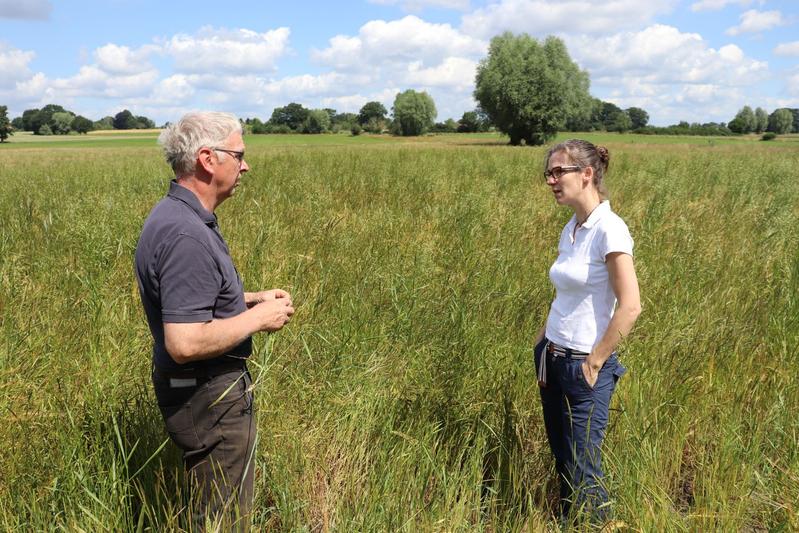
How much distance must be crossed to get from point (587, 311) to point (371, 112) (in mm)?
122592

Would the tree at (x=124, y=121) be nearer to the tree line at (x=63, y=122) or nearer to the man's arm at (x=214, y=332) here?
the tree line at (x=63, y=122)

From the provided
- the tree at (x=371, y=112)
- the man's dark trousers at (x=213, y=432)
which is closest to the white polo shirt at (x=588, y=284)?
the man's dark trousers at (x=213, y=432)

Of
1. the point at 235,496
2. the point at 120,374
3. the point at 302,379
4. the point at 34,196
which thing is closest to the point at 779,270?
the point at 302,379

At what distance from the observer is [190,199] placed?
1732 millimetres

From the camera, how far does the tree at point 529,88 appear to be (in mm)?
44125

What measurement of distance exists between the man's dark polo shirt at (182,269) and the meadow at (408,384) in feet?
0.98

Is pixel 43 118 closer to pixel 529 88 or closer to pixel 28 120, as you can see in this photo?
pixel 28 120

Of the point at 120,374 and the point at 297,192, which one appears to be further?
the point at 297,192

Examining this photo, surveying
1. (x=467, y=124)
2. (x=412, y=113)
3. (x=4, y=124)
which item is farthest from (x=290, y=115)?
(x=4, y=124)

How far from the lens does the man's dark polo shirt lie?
160 centimetres

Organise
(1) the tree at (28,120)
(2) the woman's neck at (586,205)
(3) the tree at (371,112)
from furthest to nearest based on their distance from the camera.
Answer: (3) the tree at (371,112) < (1) the tree at (28,120) < (2) the woman's neck at (586,205)

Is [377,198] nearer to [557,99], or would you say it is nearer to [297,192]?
[297,192]

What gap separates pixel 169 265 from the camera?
160cm

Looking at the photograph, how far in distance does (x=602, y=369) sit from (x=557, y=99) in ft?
153
